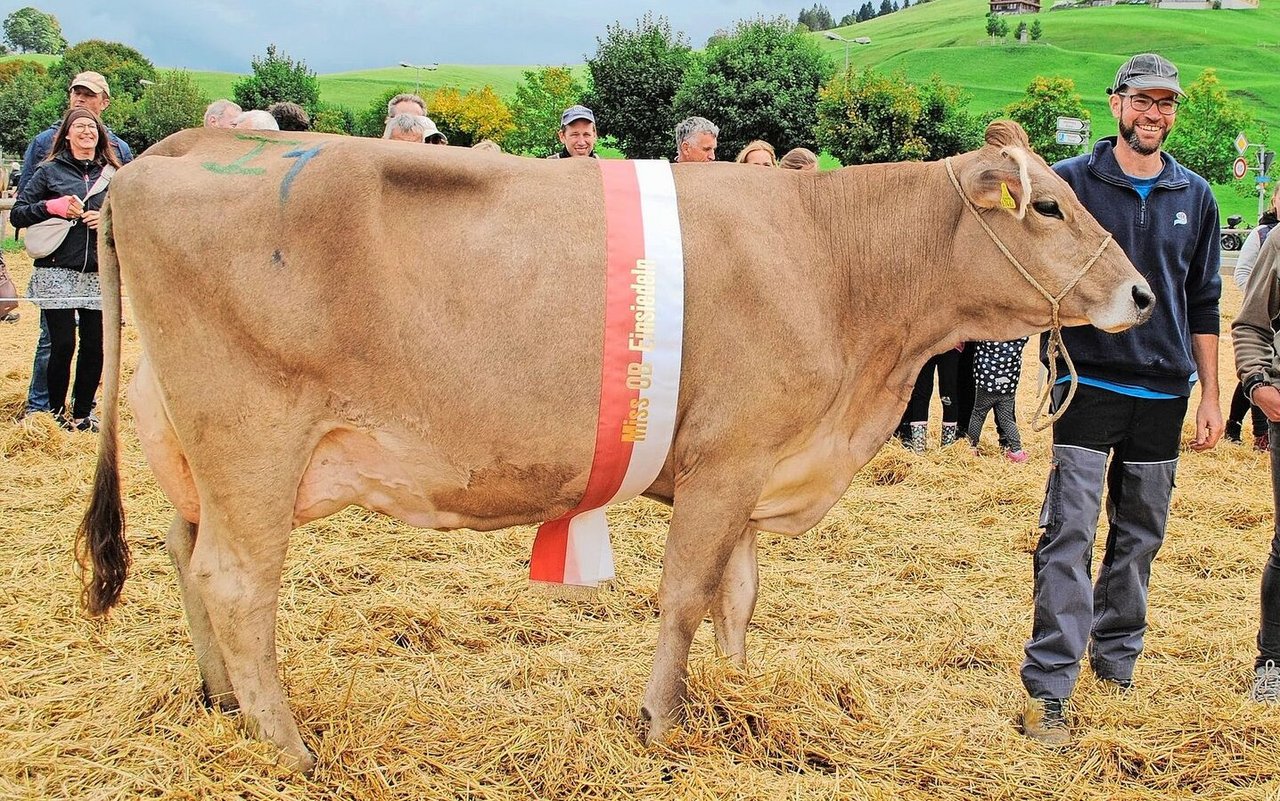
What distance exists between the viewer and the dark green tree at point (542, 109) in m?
53.5

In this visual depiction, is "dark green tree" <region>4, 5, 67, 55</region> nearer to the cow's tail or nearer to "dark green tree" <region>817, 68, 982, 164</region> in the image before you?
"dark green tree" <region>817, 68, 982, 164</region>

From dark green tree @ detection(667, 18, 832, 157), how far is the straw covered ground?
37.0 metres

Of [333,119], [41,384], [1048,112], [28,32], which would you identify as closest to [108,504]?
[41,384]

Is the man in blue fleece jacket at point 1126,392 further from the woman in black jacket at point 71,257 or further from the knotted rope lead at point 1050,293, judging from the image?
the woman in black jacket at point 71,257

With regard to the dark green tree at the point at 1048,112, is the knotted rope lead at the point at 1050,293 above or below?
below

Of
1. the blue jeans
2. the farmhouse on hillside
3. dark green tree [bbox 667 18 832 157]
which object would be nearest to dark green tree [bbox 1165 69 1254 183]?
dark green tree [bbox 667 18 832 157]

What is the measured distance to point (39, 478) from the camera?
6.51m

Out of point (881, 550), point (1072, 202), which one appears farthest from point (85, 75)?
point (1072, 202)

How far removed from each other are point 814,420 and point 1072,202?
1220mm

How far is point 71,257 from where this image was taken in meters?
7.75

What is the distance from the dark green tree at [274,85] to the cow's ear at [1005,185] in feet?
174

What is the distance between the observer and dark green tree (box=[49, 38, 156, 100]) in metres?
65.9

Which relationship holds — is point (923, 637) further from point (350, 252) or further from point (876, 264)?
point (350, 252)

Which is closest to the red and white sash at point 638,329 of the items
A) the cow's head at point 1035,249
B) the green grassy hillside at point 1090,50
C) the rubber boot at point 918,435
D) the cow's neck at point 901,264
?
the cow's neck at point 901,264
